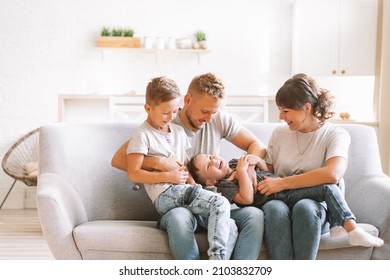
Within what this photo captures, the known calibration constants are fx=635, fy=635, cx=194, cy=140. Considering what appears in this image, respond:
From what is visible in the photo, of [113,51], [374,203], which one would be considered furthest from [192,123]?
[113,51]

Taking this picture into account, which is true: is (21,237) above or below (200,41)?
below

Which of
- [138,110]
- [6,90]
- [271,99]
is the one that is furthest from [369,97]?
[6,90]

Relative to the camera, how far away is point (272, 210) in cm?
243

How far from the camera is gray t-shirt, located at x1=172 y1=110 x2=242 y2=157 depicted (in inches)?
109

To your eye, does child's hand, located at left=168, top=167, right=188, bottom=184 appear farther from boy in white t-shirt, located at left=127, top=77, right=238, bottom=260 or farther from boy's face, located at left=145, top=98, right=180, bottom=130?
boy's face, located at left=145, top=98, right=180, bottom=130

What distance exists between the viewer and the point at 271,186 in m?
2.53

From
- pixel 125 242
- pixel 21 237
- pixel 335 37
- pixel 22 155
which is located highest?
pixel 335 37

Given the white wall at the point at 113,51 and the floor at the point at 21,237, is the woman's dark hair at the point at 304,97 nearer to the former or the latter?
the floor at the point at 21,237

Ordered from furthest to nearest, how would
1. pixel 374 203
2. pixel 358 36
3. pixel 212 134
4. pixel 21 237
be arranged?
1. pixel 358 36
2. pixel 21 237
3. pixel 212 134
4. pixel 374 203

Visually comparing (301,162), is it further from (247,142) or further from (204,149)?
(204,149)

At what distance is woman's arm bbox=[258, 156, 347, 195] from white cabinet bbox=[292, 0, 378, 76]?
3.34 metres

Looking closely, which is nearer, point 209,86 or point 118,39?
point 209,86

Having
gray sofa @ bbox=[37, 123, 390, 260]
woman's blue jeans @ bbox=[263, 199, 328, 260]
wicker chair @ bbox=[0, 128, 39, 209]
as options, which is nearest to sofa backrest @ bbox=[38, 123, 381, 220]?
gray sofa @ bbox=[37, 123, 390, 260]

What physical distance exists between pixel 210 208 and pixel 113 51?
12.9 feet
